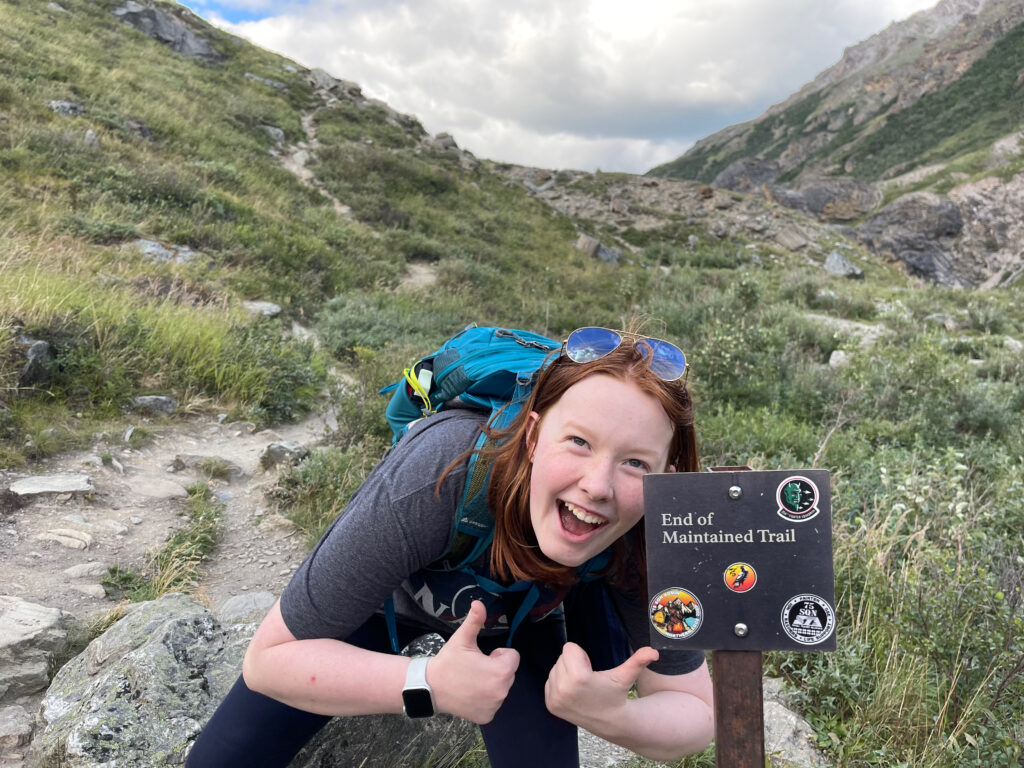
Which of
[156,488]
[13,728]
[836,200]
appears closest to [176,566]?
[156,488]

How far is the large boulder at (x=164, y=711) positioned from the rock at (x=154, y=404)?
2.79 meters

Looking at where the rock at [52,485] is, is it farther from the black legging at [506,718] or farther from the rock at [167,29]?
the rock at [167,29]

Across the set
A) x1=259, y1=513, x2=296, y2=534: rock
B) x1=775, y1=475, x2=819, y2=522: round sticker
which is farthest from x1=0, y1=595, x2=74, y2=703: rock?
x1=775, y1=475, x2=819, y2=522: round sticker

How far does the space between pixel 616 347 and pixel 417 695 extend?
2.71 ft

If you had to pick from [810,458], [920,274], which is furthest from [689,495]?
[920,274]

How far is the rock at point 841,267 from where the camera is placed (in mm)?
17953

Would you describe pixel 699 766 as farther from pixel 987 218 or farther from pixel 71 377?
pixel 987 218

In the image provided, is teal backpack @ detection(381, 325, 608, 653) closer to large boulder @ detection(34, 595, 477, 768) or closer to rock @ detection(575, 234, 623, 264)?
large boulder @ detection(34, 595, 477, 768)

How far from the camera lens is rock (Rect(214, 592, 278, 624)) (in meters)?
2.69

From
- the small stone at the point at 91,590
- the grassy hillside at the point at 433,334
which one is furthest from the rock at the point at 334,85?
the small stone at the point at 91,590

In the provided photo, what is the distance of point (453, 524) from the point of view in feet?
4.44

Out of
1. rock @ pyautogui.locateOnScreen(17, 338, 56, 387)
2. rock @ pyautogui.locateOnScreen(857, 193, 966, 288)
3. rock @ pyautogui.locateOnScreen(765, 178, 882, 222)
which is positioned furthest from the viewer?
rock @ pyautogui.locateOnScreen(765, 178, 882, 222)

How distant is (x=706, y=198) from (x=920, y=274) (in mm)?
11547

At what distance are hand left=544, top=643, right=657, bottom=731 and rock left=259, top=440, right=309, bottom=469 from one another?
3.39m
